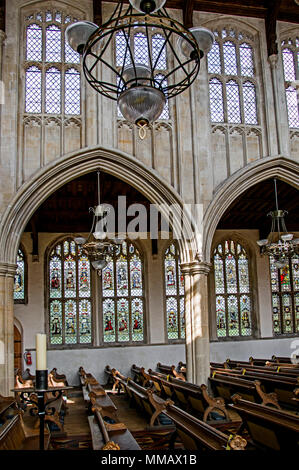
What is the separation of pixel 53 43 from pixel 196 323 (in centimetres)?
672

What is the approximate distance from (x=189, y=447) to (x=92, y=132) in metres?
7.04

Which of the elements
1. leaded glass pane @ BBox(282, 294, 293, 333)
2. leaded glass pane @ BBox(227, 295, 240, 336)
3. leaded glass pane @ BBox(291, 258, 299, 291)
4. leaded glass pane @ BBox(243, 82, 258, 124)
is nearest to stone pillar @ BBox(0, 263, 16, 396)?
leaded glass pane @ BBox(243, 82, 258, 124)

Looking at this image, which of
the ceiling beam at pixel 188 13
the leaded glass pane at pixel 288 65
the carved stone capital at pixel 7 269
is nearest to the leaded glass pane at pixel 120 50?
the ceiling beam at pixel 188 13

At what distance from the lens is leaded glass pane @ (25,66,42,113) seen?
1011 cm

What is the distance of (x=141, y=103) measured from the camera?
4.86 m

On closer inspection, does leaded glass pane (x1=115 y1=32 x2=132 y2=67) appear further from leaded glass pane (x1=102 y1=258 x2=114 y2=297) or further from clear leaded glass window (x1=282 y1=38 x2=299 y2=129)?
leaded glass pane (x1=102 y1=258 x2=114 y2=297)

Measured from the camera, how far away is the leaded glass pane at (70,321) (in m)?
14.2

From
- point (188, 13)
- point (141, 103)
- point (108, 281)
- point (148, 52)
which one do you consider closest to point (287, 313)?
point (108, 281)

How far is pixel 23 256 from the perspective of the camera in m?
14.3

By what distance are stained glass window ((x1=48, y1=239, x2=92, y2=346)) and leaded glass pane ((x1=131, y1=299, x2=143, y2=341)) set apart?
4.22ft

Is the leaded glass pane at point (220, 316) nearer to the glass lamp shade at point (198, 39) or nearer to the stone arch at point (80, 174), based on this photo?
the stone arch at point (80, 174)

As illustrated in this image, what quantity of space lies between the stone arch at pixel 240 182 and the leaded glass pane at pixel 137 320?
5014mm

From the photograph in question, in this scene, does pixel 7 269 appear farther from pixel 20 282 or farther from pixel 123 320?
pixel 123 320

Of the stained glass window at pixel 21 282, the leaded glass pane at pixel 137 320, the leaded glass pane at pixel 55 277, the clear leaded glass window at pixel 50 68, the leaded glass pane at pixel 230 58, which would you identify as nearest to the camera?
the clear leaded glass window at pixel 50 68
